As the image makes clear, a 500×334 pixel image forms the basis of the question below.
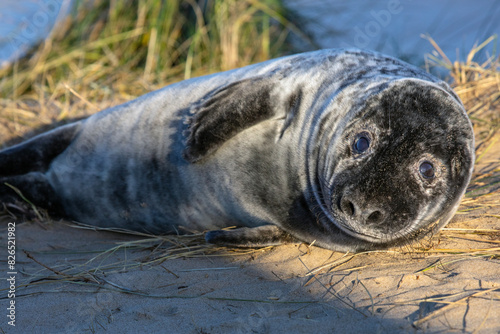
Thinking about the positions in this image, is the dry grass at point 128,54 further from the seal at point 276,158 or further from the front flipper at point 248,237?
the front flipper at point 248,237

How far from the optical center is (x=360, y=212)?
215cm

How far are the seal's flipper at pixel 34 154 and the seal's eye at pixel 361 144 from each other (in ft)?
5.92

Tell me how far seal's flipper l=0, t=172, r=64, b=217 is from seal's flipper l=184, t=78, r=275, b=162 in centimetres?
106

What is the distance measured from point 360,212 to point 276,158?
0.60m

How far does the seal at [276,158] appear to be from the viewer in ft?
7.26

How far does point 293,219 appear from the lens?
8.51 ft

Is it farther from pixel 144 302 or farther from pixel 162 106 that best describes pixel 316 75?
pixel 144 302

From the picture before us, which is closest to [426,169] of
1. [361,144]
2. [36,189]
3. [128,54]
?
[361,144]

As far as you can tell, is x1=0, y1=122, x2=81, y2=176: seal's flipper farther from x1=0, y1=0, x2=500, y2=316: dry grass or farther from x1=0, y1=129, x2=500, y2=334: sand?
x1=0, y1=0, x2=500, y2=316: dry grass

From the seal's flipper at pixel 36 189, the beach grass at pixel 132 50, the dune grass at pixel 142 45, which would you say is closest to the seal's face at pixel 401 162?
the seal's flipper at pixel 36 189

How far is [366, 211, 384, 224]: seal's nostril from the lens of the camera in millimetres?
2160

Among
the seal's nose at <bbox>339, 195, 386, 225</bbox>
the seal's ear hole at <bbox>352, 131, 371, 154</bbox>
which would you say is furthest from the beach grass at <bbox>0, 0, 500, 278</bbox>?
the seal's nose at <bbox>339, 195, 386, 225</bbox>

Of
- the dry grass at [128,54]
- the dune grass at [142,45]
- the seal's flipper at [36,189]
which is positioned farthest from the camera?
the dune grass at [142,45]

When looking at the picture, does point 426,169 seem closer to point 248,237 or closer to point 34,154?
point 248,237
